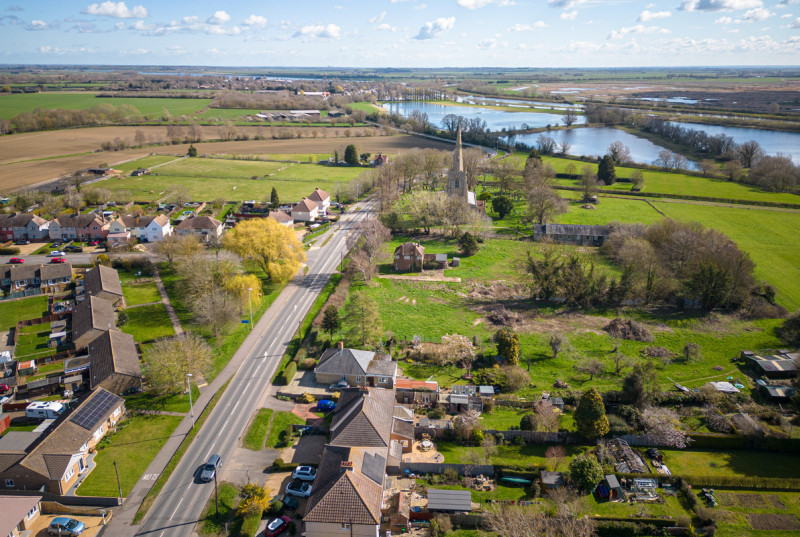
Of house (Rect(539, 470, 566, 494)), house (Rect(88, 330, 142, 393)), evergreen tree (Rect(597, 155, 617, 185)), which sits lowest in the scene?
house (Rect(539, 470, 566, 494))

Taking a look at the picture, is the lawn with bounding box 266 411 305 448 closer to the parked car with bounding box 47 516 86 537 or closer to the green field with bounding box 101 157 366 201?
the parked car with bounding box 47 516 86 537

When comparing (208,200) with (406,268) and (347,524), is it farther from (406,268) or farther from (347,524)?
(347,524)

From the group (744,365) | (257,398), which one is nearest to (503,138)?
(744,365)

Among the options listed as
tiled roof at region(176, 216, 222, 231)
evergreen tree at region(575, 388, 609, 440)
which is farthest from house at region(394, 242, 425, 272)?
→ evergreen tree at region(575, 388, 609, 440)

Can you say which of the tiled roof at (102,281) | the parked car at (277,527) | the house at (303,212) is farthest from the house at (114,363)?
the house at (303,212)

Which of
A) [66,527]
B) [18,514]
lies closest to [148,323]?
A: [18,514]

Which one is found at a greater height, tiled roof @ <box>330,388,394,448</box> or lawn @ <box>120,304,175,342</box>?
tiled roof @ <box>330,388,394,448</box>

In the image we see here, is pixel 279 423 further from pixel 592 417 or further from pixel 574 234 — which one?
pixel 574 234
